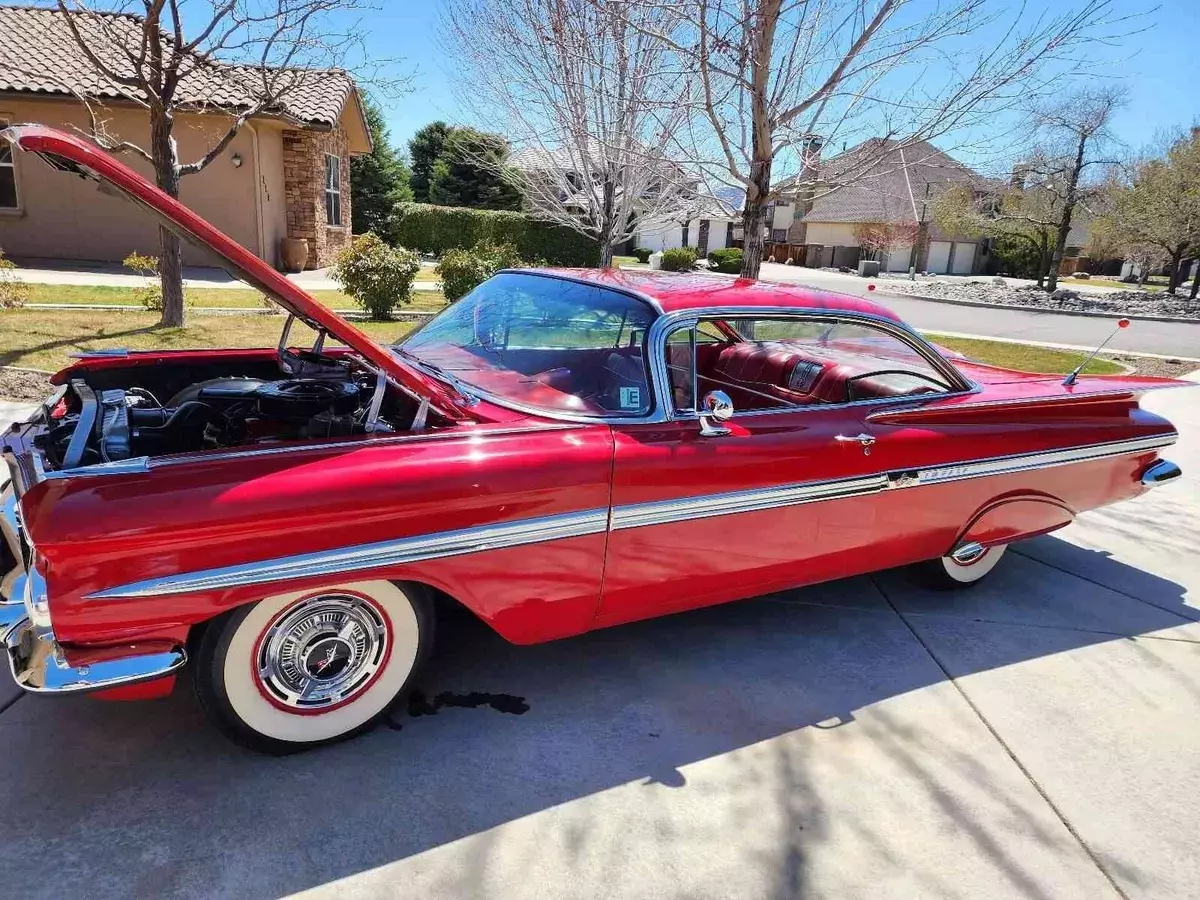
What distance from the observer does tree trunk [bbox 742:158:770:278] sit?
661 cm

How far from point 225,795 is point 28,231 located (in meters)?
16.6

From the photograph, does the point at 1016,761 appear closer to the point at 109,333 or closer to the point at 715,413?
the point at 715,413

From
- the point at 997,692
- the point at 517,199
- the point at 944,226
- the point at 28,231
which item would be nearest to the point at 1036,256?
the point at 944,226

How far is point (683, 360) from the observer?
9.77 ft

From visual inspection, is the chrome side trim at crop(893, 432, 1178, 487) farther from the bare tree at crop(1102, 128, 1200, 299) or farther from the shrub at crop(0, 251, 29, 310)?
the bare tree at crop(1102, 128, 1200, 299)

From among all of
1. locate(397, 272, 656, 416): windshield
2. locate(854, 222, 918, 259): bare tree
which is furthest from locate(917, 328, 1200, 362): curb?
locate(854, 222, 918, 259): bare tree

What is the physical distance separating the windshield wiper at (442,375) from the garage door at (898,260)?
4845 centimetres

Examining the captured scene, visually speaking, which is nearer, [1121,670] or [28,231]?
[1121,670]

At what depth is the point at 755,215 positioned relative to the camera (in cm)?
683

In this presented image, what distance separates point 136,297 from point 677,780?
11114mm

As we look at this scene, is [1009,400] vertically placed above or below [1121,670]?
above

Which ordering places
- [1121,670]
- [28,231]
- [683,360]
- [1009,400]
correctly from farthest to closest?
[28,231], [1009,400], [1121,670], [683,360]

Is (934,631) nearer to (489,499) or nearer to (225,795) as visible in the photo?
(489,499)

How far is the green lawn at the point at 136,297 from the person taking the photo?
1065cm
